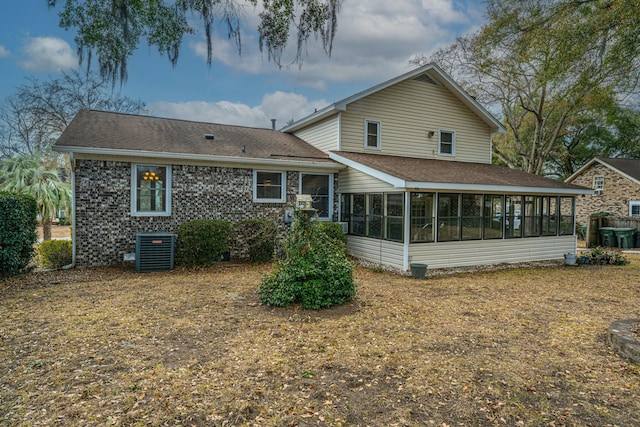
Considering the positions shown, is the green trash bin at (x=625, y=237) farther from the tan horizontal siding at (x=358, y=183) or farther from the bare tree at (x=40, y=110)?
the bare tree at (x=40, y=110)

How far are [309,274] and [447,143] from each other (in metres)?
10.0

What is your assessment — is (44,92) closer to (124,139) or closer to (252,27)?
(124,139)

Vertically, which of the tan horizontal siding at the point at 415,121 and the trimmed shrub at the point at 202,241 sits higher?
the tan horizontal siding at the point at 415,121

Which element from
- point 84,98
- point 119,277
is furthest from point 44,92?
point 119,277

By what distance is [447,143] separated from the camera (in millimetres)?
14047

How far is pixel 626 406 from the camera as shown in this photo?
332 cm

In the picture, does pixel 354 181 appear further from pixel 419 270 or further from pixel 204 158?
pixel 204 158

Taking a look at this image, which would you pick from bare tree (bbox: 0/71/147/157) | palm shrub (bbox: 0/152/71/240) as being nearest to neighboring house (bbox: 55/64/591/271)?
palm shrub (bbox: 0/152/71/240)

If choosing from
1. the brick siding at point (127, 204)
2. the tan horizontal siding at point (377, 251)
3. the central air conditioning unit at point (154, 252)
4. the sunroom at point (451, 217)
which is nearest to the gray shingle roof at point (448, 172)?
the sunroom at point (451, 217)

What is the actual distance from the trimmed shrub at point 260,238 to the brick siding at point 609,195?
66.8ft

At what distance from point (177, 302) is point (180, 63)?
4.11m

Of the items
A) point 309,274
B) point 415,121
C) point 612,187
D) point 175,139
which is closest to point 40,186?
point 175,139

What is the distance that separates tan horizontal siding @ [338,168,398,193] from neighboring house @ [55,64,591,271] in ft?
0.10

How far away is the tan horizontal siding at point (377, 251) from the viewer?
971 cm
